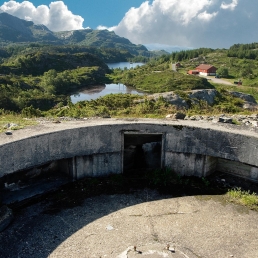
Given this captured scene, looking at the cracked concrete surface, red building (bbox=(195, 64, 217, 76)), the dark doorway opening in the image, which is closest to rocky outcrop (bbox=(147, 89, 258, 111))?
the dark doorway opening

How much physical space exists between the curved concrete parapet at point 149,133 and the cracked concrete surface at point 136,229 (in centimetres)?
109

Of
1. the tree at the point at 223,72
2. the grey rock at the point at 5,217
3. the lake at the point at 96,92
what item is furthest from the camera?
the tree at the point at 223,72

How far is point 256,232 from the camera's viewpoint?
213 inches

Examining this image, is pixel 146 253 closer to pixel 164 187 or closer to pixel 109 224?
pixel 109 224

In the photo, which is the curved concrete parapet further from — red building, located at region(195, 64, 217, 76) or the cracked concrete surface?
red building, located at region(195, 64, 217, 76)

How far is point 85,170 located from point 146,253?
3.11 m

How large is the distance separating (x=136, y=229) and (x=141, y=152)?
301 cm

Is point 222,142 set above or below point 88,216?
above

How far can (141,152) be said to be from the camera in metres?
8.05

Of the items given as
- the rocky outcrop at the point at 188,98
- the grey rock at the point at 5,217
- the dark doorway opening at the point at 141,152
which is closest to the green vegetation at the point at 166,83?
the rocky outcrop at the point at 188,98

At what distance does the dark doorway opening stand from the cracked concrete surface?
1.50 m

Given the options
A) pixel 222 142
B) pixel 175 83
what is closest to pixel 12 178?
pixel 222 142

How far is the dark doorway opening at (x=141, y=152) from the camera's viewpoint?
7824 millimetres

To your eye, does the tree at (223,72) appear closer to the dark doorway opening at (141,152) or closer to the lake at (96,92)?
the lake at (96,92)
